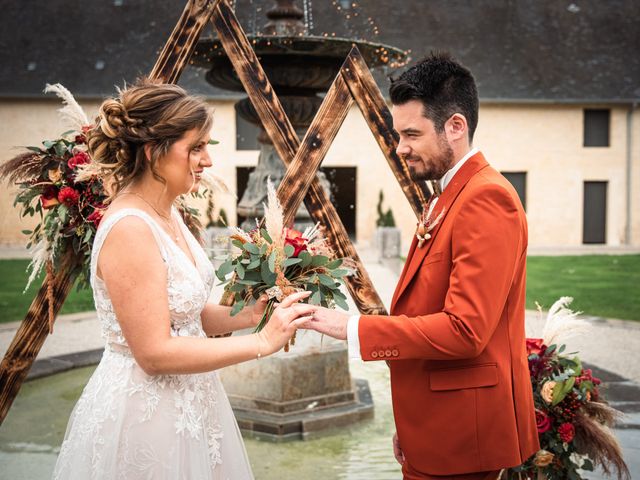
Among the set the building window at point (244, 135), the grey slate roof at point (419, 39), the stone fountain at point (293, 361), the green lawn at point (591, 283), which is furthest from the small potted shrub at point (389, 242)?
the stone fountain at point (293, 361)

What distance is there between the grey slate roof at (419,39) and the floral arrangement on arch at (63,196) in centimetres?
1942

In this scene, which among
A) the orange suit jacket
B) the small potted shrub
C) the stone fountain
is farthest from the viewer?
the small potted shrub

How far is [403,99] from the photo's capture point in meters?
2.55

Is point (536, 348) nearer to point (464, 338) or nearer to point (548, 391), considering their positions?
point (548, 391)

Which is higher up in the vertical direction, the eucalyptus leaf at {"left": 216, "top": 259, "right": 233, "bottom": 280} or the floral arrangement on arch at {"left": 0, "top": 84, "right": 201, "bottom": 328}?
the floral arrangement on arch at {"left": 0, "top": 84, "right": 201, "bottom": 328}

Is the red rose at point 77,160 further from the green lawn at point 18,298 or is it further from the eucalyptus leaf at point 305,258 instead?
the green lawn at point 18,298

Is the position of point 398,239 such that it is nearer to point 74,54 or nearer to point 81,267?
point 74,54

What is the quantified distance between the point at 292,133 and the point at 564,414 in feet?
6.42

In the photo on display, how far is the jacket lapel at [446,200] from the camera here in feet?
8.23

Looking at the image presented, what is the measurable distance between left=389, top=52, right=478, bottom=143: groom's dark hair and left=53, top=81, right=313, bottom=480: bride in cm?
76

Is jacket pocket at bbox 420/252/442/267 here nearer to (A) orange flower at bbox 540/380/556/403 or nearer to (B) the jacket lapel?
(B) the jacket lapel

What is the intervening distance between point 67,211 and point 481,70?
74.8ft

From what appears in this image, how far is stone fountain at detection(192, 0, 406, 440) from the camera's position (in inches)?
216

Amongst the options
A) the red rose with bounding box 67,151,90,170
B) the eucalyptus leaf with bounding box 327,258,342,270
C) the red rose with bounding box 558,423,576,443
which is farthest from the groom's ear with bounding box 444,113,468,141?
the red rose with bounding box 67,151,90,170
